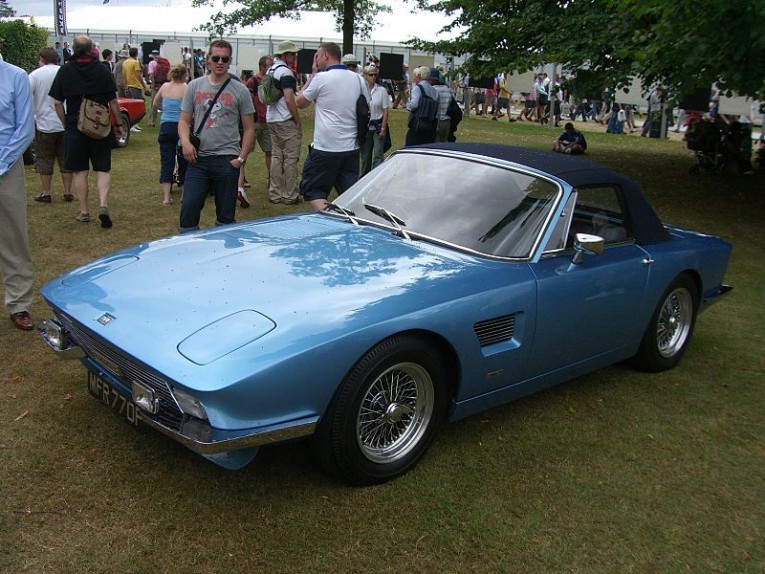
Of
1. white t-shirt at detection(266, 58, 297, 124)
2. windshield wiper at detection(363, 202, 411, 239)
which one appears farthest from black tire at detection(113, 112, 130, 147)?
windshield wiper at detection(363, 202, 411, 239)

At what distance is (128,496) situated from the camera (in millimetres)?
3135

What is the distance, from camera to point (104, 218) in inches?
307

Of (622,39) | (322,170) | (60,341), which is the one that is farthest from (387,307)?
(622,39)

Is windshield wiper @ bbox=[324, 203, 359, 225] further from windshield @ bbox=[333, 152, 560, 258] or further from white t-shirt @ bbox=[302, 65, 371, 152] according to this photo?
white t-shirt @ bbox=[302, 65, 371, 152]

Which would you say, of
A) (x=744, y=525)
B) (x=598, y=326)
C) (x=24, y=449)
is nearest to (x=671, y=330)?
(x=598, y=326)

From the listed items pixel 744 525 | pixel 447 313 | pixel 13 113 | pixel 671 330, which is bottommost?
pixel 744 525

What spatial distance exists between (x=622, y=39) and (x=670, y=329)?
8180mm

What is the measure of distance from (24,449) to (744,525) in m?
3.39

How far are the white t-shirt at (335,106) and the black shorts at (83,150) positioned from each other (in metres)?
2.18

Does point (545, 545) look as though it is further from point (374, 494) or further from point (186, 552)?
point (186, 552)

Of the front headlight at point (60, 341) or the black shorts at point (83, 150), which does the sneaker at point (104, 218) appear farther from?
the front headlight at point (60, 341)

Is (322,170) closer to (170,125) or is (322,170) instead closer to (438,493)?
(170,125)

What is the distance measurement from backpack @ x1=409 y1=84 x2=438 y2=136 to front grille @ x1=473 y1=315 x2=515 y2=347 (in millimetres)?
7056

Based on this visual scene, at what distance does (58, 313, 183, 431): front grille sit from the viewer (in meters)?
2.89
